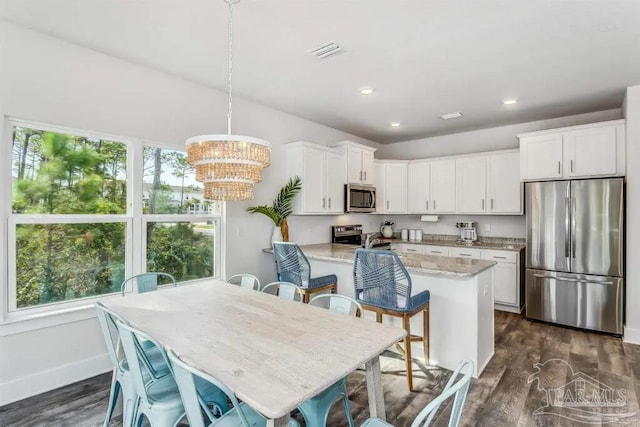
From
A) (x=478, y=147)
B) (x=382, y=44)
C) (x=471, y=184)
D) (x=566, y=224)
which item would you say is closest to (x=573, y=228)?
(x=566, y=224)

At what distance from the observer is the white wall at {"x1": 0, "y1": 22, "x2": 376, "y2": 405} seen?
2.37 meters

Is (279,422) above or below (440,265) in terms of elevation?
below

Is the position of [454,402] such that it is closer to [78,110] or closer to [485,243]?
[78,110]

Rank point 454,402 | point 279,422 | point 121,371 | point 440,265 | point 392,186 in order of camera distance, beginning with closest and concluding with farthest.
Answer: point 454,402
point 279,422
point 121,371
point 440,265
point 392,186

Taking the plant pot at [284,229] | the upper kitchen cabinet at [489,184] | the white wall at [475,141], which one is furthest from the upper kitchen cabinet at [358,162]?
the upper kitchen cabinet at [489,184]

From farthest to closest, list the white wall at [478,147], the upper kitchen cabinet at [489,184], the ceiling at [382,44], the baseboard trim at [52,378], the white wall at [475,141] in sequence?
the upper kitchen cabinet at [489,184], the white wall at [478,147], the white wall at [475,141], the baseboard trim at [52,378], the ceiling at [382,44]

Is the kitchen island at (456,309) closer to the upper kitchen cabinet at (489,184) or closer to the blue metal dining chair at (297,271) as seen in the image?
the blue metal dining chair at (297,271)

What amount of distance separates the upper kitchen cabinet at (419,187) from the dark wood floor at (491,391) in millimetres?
2614

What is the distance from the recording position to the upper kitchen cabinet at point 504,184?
464 cm

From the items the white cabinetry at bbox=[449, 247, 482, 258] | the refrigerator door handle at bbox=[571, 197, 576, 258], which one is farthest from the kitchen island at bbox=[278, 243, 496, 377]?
the white cabinetry at bbox=[449, 247, 482, 258]

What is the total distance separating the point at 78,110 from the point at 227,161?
1.77m

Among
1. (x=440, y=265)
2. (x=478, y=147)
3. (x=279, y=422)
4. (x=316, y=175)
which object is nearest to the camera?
(x=279, y=422)

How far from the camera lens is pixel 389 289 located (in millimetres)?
2551

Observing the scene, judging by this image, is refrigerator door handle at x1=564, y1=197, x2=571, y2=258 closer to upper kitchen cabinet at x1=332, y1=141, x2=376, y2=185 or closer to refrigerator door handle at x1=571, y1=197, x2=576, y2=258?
refrigerator door handle at x1=571, y1=197, x2=576, y2=258
